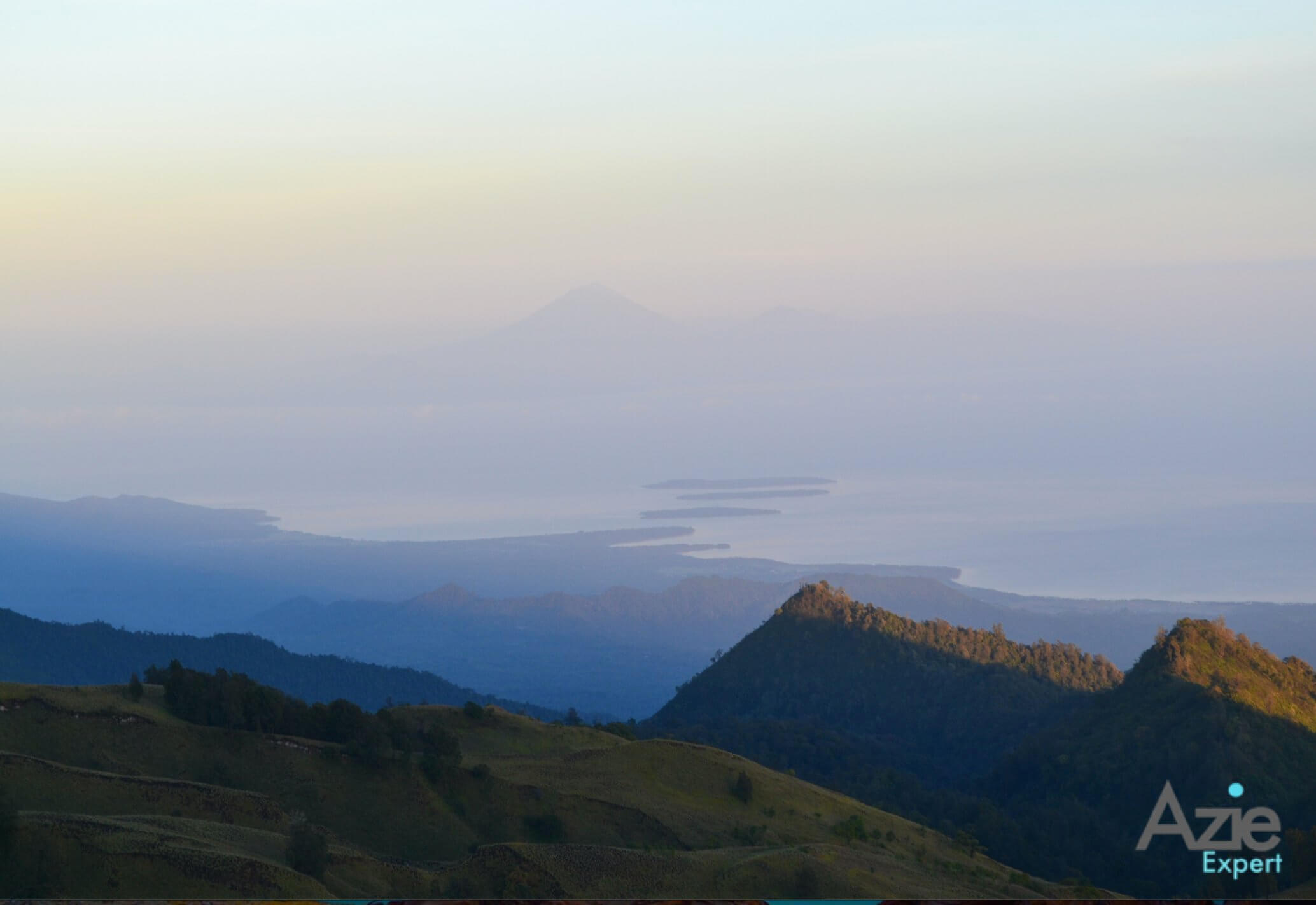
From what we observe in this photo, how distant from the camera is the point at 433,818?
32.2 meters

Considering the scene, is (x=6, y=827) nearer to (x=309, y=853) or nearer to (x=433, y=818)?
(x=309, y=853)

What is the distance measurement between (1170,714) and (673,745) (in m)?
30.1

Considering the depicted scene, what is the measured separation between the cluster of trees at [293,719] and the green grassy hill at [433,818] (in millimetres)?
521

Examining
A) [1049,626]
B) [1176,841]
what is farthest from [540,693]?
[1176,841]

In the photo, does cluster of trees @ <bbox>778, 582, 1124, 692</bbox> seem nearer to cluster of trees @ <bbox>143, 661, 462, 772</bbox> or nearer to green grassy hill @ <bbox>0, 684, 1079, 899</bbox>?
green grassy hill @ <bbox>0, 684, 1079, 899</bbox>

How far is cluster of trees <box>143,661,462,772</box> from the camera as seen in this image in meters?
33.7

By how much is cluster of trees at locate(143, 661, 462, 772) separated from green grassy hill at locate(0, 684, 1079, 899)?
0.52 m

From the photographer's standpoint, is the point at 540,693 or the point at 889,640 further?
the point at 540,693

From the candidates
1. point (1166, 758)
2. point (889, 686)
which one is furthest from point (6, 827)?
point (889, 686)

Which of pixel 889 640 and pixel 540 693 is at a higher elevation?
pixel 889 640

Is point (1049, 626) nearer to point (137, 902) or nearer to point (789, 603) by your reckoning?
point (789, 603)

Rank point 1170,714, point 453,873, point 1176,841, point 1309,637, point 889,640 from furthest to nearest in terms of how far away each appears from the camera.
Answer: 1. point 889,640
2. point 1309,637
3. point 1170,714
4. point 1176,841
5. point 453,873

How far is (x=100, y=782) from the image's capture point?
1054 inches

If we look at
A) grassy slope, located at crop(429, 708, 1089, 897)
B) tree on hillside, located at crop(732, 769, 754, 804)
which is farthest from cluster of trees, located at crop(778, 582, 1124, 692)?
tree on hillside, located at crop(732, 769, 754, 804)
